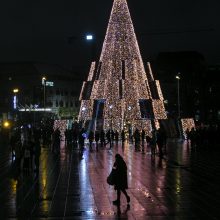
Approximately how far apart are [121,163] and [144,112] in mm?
40242

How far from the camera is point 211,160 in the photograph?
33688mm

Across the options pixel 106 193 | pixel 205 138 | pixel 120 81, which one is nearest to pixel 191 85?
pixel 120 81

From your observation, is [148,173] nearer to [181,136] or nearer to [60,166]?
[60,166]

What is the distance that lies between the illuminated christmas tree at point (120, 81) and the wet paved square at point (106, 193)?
21638 mm

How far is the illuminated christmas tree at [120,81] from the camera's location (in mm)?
50031

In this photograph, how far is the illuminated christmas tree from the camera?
5003 centimetres

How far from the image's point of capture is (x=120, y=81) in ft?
167

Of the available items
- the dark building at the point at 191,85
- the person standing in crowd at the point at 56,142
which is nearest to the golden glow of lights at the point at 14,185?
the person standing in crowd at the point at 56,142

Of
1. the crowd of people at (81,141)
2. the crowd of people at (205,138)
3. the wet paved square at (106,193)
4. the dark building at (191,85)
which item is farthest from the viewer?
the dark building at (191,85)

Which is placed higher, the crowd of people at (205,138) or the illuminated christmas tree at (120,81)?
the illuminated christmas tree at (120,81)

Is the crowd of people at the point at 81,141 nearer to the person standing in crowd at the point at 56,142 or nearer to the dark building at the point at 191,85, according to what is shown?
the person standing in crowd at the point at 56,142

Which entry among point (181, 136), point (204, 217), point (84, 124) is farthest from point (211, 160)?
point (181, 136)

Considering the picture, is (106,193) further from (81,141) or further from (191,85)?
(191,85)

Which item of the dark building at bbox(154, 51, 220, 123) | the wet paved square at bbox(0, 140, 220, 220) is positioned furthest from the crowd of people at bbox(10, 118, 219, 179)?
the dark building at bbox(154, 51, 220, 123)
